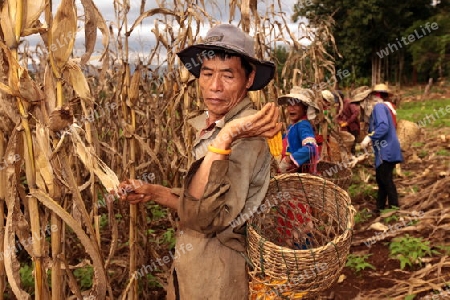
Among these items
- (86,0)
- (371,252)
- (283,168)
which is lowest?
(371,252)

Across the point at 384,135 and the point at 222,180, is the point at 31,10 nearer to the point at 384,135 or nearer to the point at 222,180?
the point at 222,180

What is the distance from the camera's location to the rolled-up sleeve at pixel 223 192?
1.22 metres

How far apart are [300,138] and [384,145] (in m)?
1.78

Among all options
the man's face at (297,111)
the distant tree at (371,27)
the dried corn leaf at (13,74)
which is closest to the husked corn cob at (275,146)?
the dried corn leaf at (13,74)

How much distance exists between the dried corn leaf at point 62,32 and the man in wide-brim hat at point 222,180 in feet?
1.45

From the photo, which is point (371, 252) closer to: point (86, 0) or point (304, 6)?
point (86, 0)

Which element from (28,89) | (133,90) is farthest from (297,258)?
(133,90)

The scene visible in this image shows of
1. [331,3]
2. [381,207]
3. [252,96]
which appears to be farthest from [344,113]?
[331,3]

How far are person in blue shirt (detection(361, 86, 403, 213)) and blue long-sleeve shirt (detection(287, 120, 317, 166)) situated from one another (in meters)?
1.61

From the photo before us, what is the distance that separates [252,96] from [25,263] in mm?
2382

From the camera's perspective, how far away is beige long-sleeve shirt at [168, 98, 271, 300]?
4.25 feet

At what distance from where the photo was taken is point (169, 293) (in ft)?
5.37

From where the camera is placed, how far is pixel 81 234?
1.26 metres

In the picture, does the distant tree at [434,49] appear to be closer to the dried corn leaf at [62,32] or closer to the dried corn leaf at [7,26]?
the dried corn leaf at [62,32]
